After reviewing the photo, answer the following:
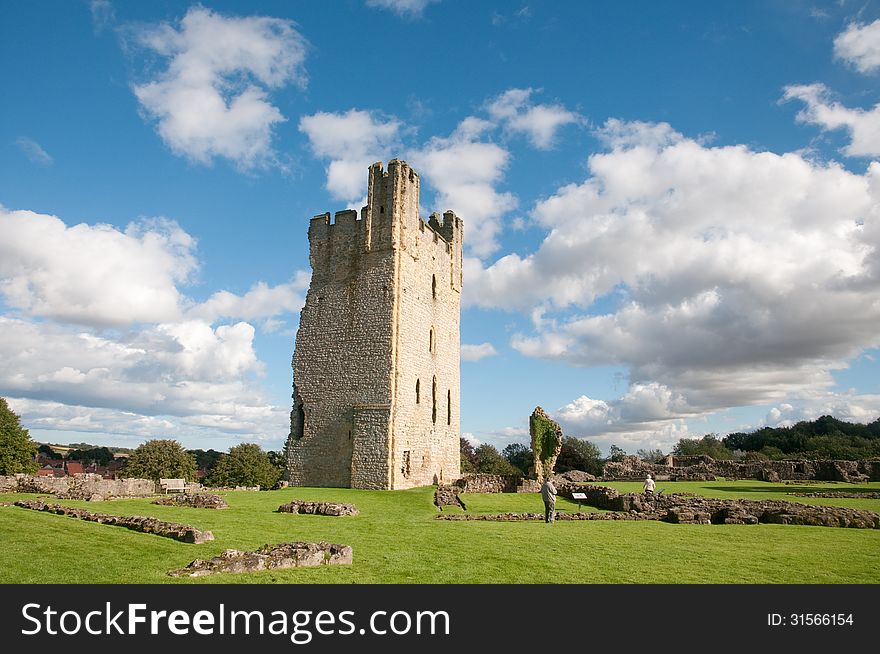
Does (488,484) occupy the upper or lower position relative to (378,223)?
lower

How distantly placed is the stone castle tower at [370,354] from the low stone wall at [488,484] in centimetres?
275

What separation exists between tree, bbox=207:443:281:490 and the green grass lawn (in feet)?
109

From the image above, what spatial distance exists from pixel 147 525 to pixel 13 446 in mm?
37950

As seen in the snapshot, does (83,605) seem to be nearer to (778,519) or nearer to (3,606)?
(3,606)

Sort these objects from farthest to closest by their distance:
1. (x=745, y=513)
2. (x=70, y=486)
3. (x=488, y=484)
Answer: (x=488, y=484)
(x=70, y=486)
(x=745, y=513)

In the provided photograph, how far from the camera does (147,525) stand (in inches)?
426

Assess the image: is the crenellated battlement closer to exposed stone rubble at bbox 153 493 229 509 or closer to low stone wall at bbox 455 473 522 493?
low stone wall at bbox 455 473 522 493

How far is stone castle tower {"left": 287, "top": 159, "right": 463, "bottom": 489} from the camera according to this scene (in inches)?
1062

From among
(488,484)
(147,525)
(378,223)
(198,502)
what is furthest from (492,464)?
(147,525)

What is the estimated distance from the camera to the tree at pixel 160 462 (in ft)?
150

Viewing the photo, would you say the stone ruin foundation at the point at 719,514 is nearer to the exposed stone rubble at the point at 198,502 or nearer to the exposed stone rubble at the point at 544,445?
the exposed stone rubble at the point at 198,502

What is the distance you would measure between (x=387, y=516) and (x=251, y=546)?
7.08 meters

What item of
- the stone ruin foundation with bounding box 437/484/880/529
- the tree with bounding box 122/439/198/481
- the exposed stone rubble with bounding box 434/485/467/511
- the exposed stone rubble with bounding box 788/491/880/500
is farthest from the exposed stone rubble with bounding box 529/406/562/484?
the tree with bounding box 122/439/198/481

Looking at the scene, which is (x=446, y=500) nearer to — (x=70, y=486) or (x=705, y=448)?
(x=70, y=486)
